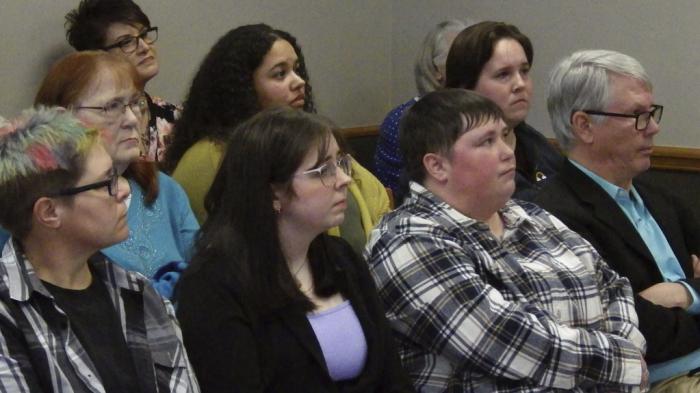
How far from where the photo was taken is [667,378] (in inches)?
101

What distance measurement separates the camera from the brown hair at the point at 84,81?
2.34 meters

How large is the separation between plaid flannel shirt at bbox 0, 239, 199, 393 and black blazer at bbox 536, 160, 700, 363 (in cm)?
111

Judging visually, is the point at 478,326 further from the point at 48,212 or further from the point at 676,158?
the point at 676,158

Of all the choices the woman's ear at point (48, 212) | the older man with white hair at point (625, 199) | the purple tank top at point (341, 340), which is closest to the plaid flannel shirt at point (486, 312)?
the purple tank top at point (341, 340)

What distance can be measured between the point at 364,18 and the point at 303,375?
286cm

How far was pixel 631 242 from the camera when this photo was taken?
2609mm

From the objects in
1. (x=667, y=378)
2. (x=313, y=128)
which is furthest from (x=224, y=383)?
(x=667, y=378)

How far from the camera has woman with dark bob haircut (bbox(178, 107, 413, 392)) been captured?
193cm

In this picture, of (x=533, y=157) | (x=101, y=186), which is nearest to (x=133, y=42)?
(x=533, y=157)

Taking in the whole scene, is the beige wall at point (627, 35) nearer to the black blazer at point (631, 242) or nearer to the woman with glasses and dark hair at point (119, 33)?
the black blazer at point (631, 242)

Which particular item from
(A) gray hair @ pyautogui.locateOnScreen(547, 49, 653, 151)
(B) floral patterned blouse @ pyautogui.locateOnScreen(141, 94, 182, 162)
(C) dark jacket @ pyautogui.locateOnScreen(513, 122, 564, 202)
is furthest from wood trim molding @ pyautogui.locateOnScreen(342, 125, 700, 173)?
(A) gray hair @ pyautogui.locateOnScreen(547, 49, 653, 151)

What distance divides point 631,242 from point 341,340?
0.92 meters

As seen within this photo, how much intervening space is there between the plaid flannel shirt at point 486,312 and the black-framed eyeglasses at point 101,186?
59 cm

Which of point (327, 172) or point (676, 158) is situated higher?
point (327, 172)
